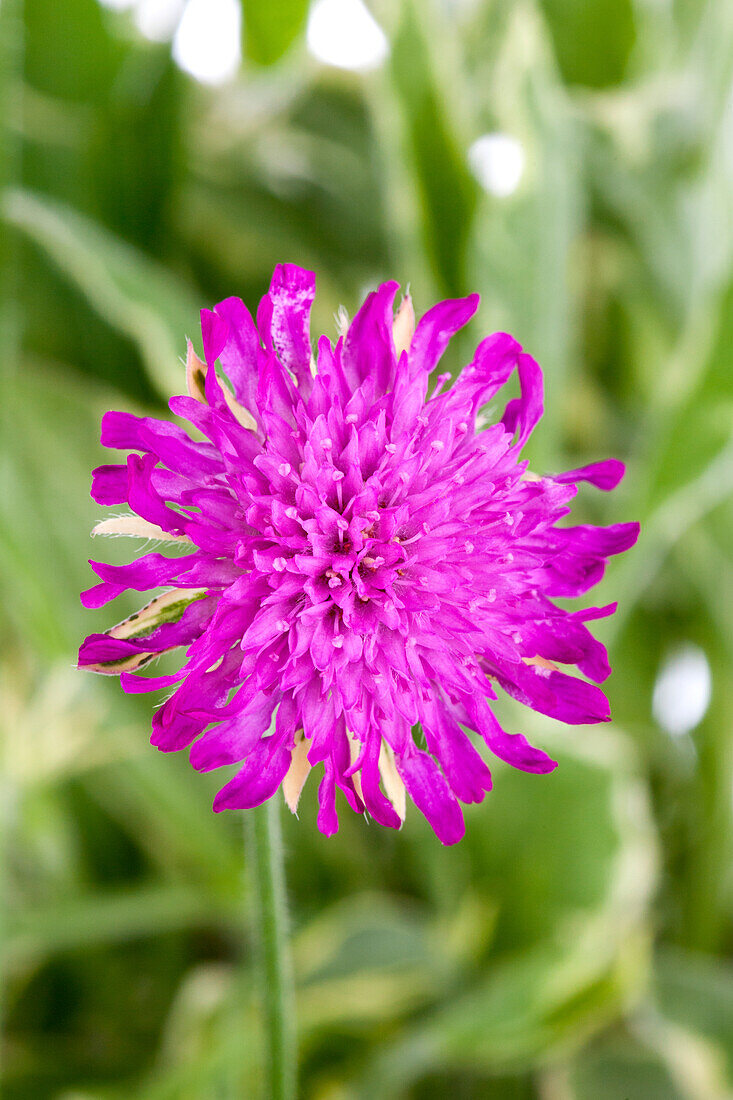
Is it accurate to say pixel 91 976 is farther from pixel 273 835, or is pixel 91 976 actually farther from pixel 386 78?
pixel 386 78

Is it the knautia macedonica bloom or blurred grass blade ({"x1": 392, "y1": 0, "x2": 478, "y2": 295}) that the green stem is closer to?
the knautia macedonica bloom

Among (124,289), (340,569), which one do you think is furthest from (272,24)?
(340,569)

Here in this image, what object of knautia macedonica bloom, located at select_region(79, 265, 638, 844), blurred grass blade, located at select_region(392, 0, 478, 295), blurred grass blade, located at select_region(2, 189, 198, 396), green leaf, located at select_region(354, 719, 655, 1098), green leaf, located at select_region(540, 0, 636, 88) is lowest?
green leaf, located at select_region(354, 719, 655, 1098)

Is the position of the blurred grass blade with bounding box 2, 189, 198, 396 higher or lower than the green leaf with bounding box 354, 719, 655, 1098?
higher

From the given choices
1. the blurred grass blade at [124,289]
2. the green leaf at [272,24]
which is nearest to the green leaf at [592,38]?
the green leaf at [272,24]

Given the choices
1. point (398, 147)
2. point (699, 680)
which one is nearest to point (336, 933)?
point (699, 680)

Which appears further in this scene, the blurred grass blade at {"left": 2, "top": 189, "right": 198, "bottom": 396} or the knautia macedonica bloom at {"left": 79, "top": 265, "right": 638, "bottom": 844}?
the blurred grass blade at {"left": 2, "top": 189, "right": 198, "bottom": 396}

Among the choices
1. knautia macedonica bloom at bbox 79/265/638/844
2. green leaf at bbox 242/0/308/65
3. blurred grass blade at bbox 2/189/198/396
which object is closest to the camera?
knautia macedonica bloom at bbox 79/265/638/844

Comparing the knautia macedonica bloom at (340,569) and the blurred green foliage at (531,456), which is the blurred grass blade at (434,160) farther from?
the knautia macedonica bloom at (340,569)

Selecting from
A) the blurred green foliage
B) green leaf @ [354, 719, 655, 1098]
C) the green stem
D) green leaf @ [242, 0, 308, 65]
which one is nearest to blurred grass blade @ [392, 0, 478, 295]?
the blurred green foliage
